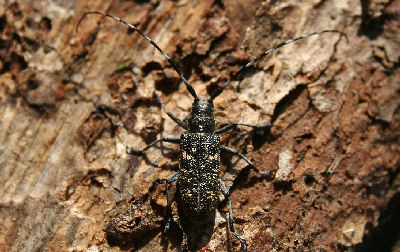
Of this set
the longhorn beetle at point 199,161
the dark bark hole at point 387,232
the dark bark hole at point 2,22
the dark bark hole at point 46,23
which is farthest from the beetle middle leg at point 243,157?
the dark bark hole at point 2,22

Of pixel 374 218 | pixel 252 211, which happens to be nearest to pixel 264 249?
pixel 252 211

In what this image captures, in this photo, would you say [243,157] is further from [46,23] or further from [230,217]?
[46,23]

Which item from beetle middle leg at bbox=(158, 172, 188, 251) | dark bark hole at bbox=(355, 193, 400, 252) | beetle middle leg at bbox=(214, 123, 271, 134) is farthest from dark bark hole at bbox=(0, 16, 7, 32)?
dark bark hole at bbox=(355, 193, 400, 252)

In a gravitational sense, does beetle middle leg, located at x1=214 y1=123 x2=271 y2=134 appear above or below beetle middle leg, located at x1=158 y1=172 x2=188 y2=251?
above

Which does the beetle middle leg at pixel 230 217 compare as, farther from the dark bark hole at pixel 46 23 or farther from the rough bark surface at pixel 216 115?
the dark bark hole at pixel 46 23

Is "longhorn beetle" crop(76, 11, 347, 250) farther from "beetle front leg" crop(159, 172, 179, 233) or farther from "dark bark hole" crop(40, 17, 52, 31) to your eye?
"dark bark hole" crop(40, 17, 52, 31)

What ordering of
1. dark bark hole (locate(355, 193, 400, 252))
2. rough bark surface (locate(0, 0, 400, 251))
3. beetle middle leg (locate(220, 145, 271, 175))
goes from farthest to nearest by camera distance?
dark bark hole (locate(355, 193, 400, 252)) < beetle middle leg (locate(220, 145, 271, 175)) < rough bark surface (locate(0, 0, 400, 251))

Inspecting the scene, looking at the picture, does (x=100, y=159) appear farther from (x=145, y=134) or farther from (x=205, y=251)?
(x=205, y=251)
